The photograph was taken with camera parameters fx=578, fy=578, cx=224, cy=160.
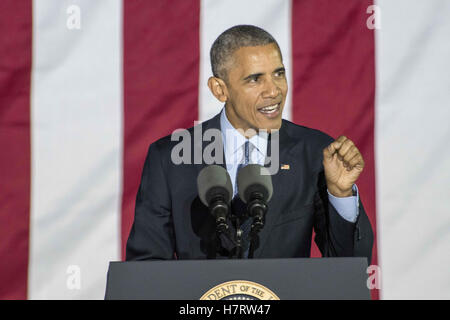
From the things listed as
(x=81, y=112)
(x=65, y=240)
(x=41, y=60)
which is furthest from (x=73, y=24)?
(x=65, y=240)

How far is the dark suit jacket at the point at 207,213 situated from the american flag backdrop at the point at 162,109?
506mm

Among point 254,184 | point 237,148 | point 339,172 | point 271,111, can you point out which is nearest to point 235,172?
point 237,148

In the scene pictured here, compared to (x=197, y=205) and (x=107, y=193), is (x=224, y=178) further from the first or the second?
(x=107, y=193)

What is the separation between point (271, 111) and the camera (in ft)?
5.70

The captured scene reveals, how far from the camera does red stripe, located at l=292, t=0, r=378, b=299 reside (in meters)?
2.26

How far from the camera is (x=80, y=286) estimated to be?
217 centimetres

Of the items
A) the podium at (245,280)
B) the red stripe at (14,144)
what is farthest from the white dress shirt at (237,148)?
the red stripe at (14,144)

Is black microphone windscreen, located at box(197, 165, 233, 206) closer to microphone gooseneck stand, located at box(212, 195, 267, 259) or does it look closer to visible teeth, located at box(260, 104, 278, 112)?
microphone gooseneck stand, located at box(212, 195, 267, 259)

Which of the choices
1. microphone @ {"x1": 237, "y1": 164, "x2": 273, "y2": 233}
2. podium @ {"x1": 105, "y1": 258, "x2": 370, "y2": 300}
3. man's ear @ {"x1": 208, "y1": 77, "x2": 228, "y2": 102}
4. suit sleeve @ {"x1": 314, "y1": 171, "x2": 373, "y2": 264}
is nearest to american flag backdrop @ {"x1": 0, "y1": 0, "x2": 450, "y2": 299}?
man's ear @ {"x1": 208, "y1": 77, "x2": 228, "y2": 102}

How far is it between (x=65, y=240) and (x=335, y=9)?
4.54ft

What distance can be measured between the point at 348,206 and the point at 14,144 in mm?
1383

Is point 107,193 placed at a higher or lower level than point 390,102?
lower

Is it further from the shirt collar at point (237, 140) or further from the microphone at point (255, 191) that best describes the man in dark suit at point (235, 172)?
the microphone at point (255, 191)

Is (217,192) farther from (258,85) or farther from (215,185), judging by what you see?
(258,85)
